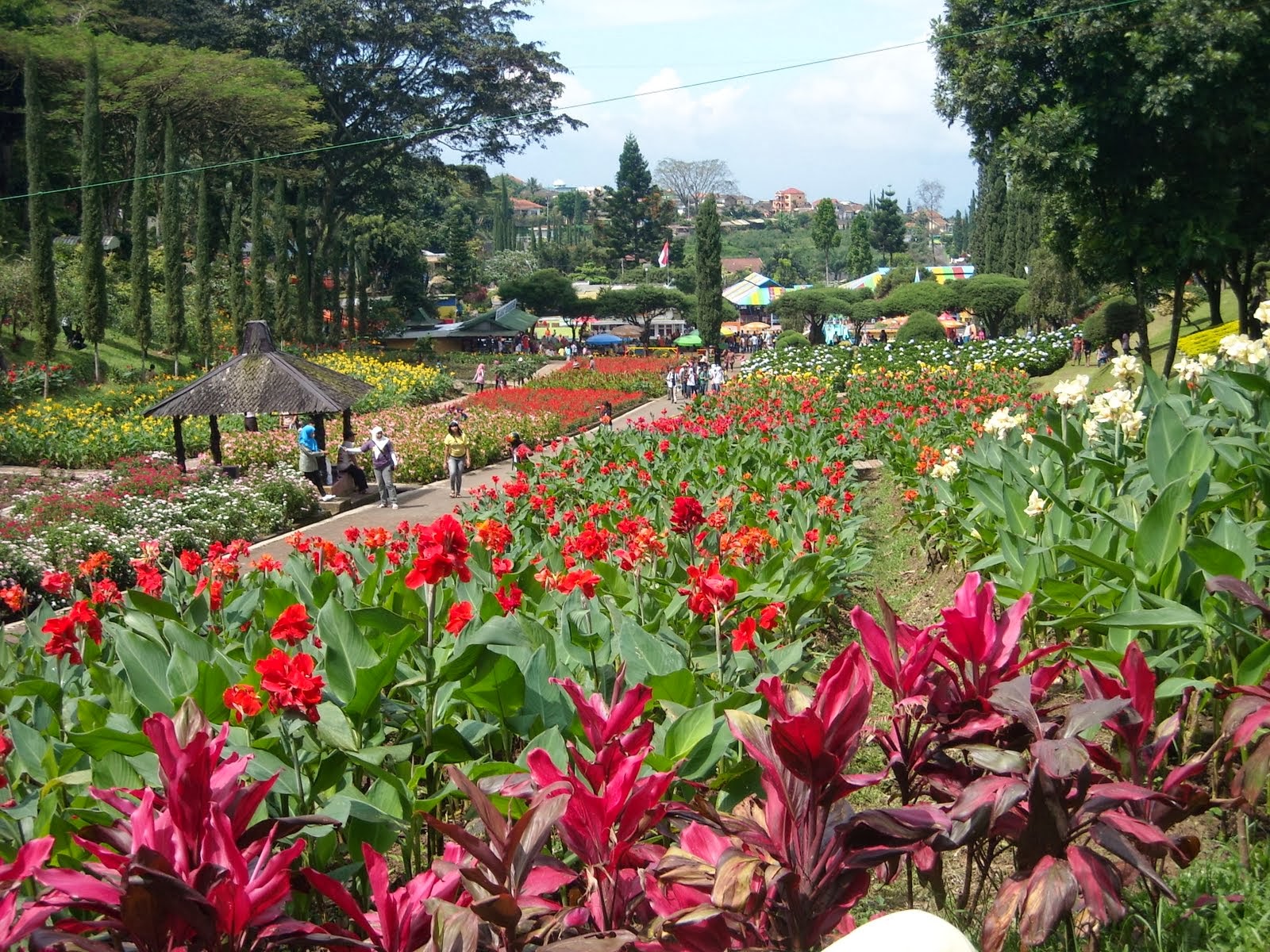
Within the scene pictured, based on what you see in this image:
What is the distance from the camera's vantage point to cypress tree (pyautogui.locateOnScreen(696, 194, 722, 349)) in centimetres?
4703

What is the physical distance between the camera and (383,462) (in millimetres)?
15234

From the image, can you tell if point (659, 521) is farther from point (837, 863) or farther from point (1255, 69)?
point (1255, 69)

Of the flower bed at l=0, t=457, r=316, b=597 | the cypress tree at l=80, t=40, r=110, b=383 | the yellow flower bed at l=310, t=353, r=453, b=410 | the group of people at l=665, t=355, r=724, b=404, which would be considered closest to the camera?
the flower bed at l=0, t=457, r=316, b=597

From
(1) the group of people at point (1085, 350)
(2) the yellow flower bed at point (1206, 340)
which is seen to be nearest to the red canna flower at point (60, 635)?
(2) the yellow flower bed at point (1206, 340)

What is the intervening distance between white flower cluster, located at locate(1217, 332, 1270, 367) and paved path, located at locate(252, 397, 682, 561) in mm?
7336

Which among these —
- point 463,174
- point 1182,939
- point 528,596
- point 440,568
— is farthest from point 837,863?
point 463,174

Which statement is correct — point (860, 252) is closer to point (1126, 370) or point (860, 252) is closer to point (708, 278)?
point (708, 278)

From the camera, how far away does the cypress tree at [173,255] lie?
96.6 ft

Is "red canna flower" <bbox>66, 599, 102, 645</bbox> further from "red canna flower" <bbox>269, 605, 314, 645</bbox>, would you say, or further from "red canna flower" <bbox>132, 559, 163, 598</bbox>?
"red canna flower" <bbox>269, 605, 314, 645</bbox>

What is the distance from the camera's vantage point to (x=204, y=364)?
31734 millimetres

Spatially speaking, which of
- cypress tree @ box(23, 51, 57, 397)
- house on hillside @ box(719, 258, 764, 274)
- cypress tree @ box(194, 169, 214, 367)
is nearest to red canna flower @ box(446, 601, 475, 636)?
cypress tree @ box(23, 51, 57, 397)

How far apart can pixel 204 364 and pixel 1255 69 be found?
26793mm

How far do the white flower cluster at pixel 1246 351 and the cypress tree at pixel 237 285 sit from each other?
1191 inches

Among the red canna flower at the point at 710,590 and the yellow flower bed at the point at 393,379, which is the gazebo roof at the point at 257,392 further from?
the red canna flower at the point at 710,590
